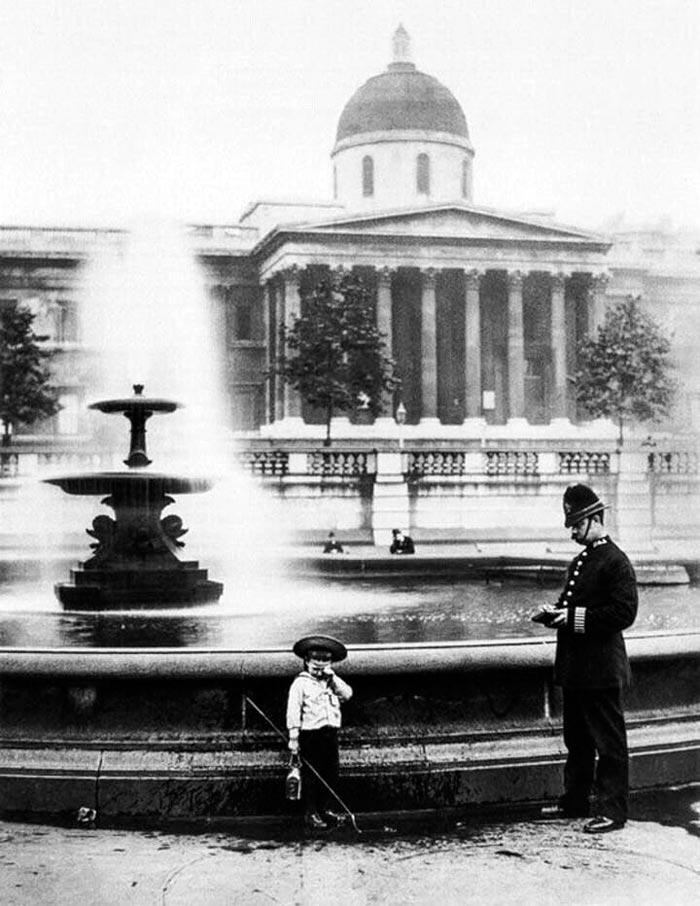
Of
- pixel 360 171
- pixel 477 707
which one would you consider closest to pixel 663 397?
pixel 360 171

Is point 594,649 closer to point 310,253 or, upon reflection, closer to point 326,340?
point 326,340

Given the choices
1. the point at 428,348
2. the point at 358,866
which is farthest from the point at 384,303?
the point at 358,866

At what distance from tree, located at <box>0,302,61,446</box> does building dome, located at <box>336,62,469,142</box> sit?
2749 centimetres

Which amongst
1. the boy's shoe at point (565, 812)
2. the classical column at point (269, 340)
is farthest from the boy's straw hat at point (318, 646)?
the classical column at point (269, 340)

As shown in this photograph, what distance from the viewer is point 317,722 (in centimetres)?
704

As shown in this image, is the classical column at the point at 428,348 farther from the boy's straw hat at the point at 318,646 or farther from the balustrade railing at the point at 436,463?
the boy's straw hat at the point at 318,646

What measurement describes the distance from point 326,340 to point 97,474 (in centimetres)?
4773

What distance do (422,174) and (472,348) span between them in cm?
1540

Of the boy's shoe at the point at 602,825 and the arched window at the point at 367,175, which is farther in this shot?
the arched window at the point at 367,175

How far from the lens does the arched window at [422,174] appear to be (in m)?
78.4

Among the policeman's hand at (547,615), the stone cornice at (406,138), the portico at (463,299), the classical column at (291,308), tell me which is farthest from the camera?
the stone cornice at (406,138)

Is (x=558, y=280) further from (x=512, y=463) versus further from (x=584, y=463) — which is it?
(x=512, y=463)

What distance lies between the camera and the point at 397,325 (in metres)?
70.3

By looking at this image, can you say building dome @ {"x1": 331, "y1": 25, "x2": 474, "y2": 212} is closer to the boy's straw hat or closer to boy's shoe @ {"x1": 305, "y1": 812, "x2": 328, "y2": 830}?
the boy's straw hat
